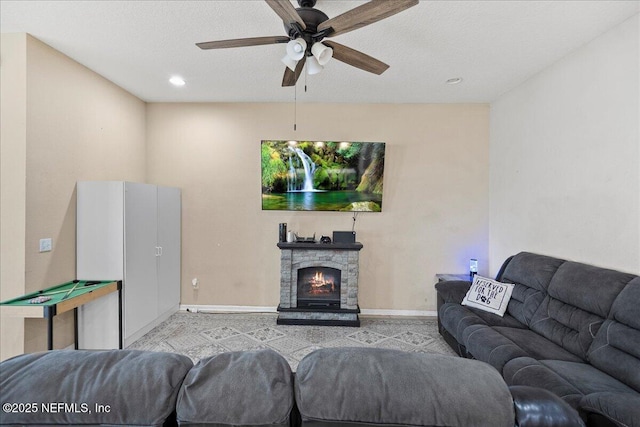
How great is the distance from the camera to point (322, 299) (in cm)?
397

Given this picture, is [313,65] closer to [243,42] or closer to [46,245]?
[243,42]

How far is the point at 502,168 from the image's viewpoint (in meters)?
3.79

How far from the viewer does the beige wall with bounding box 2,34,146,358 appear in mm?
2586

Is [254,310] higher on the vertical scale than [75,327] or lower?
lower

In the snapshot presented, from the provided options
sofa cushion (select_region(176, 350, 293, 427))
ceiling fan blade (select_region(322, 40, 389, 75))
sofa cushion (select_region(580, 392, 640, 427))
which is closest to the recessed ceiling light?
ceiling fan blade (select_region(322, 40, 389, 75))

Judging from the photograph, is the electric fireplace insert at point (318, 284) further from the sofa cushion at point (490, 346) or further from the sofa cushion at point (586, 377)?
the sofa cushion at point (586, 377)

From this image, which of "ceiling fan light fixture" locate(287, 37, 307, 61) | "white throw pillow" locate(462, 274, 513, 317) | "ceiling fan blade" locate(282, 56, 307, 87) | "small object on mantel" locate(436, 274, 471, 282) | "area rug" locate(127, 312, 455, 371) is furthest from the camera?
"small object on mantel" locate(436, 274, 471, 282)

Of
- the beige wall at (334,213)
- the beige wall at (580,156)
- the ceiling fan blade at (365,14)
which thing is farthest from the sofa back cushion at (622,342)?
the ceiling fan blade at (365,14)

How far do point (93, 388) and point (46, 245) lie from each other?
2.79 metres

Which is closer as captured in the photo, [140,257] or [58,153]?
[58,153]

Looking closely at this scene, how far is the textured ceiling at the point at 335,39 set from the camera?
217cm

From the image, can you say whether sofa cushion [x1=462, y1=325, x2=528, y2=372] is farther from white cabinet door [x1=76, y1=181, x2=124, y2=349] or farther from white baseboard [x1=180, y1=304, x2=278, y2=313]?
white cabinet door [x1=76, y1=181, x2=124, y2=349]

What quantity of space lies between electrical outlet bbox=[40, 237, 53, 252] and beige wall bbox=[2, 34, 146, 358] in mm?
39

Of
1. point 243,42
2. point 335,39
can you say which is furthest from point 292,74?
point 335,39
